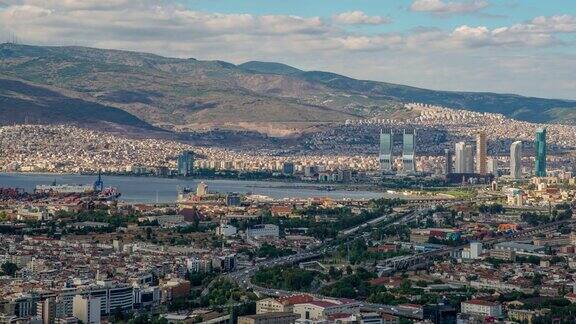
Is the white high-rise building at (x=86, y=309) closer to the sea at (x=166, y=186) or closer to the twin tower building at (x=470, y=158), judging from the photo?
the sea at (x=166, y=186)

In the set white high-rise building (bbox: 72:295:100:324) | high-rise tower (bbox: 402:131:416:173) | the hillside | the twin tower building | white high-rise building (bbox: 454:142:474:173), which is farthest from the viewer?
the hillside

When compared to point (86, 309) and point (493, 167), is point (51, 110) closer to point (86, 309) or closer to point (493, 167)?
point (493, 167)

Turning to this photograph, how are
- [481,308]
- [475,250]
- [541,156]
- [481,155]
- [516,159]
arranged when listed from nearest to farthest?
[481,308] → [475,250] → [516,159] → [541,156] → [481,155]

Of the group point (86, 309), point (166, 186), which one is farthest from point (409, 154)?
point (86, 309)

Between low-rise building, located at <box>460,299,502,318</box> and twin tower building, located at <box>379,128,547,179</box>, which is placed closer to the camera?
low-rise building, located at <box>460,299,502,318</box>

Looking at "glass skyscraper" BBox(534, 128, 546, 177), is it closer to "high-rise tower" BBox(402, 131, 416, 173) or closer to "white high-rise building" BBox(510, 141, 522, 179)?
"white high-rise building" BBox(510, 141, 522, 179)

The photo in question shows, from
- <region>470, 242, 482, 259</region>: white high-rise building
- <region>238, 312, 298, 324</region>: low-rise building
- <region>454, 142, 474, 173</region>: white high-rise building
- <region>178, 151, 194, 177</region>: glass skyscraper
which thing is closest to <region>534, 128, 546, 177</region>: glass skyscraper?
<region>454, 142, 474, 173</region>: white high-rise building
